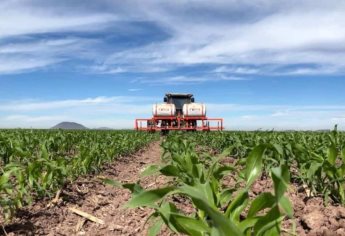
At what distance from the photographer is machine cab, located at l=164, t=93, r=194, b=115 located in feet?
83.2

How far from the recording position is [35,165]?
4715 millimetres

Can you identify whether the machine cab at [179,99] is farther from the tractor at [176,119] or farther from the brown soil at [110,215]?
the brown soil at [110,215]

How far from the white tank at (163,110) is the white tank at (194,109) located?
663mm

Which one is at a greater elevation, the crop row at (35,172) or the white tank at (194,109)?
the white tank at (194,109)

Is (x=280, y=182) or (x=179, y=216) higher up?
(x=280, y=182)

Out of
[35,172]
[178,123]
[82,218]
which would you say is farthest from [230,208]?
[178,123]

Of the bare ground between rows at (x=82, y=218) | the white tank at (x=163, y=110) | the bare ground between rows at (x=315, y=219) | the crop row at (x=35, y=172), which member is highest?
the white tank at (x=163, y=110)

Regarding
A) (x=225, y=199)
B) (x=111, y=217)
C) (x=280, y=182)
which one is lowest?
(x=111, y=217)

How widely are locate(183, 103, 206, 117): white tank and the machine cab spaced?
1695 mm

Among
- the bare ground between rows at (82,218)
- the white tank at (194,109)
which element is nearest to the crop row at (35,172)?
the bare ground between rows at (82,218)

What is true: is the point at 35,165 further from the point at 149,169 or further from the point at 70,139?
the point at 70,139

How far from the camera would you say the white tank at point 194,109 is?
23.4 metres

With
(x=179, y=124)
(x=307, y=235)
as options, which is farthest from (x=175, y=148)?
(x=179, y=124)

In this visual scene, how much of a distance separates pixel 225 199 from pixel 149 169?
2.23ft
